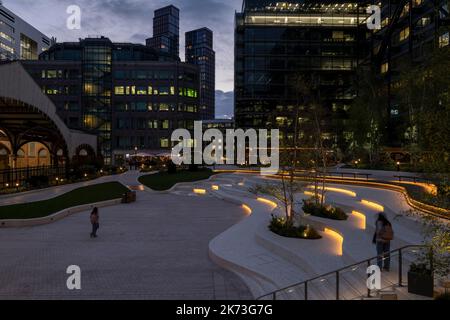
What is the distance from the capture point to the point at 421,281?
7363 mm

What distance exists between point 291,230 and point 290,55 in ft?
247

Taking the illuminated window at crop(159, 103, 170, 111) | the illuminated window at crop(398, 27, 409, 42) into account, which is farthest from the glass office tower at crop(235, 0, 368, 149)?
the illuminated window at crop(398, 27, 409, 42)

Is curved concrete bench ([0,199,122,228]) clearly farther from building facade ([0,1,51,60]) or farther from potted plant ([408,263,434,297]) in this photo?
building facade ([0,1,51,60])

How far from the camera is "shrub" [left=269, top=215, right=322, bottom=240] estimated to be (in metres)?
13.8

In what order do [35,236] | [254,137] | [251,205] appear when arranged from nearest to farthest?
[35,236] < [251,205] < [254,137]

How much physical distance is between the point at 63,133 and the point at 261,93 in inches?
2109

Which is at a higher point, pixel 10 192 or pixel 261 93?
pixel 261 93

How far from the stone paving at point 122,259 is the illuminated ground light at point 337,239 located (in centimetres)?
413

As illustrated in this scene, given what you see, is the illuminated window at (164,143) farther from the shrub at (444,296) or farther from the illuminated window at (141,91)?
the shrub at (444,296)

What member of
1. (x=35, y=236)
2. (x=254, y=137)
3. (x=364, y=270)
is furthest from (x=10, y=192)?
(x=254, y=137)

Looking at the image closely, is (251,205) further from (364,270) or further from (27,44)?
(27,44)

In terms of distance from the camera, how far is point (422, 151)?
705 centimetres
